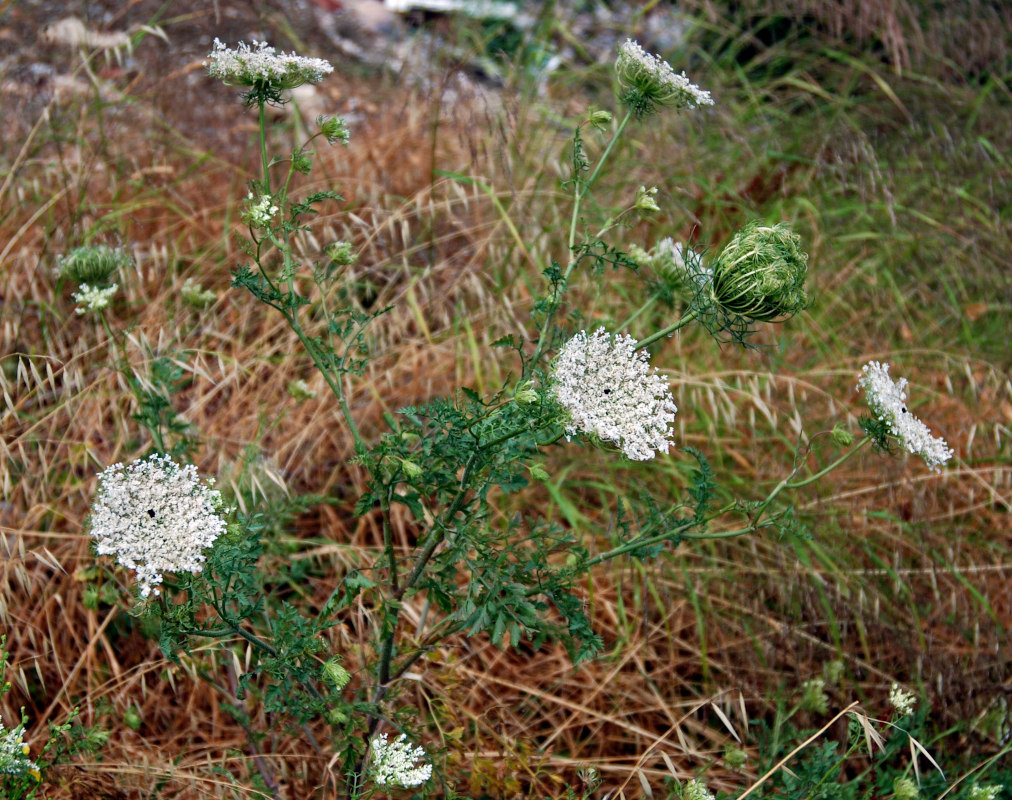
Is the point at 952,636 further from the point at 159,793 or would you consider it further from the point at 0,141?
the point at 0,141

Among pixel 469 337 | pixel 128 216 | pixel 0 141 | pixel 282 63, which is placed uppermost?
pixel 282 63

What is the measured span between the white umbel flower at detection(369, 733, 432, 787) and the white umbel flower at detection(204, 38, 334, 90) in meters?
1.35

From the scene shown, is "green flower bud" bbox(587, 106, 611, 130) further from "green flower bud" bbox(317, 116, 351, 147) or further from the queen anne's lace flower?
"green flower bud" bbox(317, 116, 351, 147)

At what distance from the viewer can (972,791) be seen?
1995mm

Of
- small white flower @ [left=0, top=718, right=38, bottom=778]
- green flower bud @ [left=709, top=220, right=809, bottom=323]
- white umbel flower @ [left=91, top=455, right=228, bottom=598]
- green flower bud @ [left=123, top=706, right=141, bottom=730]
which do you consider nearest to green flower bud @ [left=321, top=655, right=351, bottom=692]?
white umbel flower @ [left=91, top=455, right=228, bottom=598]

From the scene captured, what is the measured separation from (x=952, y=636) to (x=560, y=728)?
4.40ft

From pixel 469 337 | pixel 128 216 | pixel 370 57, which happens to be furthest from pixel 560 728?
pixel 370 57

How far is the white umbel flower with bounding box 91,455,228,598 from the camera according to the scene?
1.58 metres

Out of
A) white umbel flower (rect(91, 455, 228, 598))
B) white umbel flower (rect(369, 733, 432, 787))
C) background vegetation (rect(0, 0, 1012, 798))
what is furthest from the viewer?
background vegetation (rect(0, 0, 1012, 798))

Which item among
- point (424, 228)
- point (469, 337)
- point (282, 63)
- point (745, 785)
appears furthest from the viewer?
point (424, 228)

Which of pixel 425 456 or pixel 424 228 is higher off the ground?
pixel 425 456

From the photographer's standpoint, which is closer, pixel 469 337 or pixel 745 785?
pixel 745 785

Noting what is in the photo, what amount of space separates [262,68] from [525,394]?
864 mm

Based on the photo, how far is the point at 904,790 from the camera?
1.93 m
